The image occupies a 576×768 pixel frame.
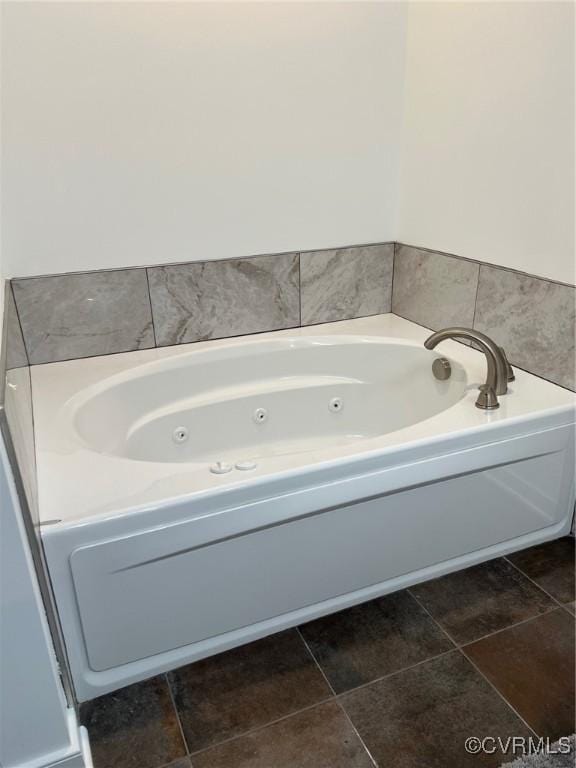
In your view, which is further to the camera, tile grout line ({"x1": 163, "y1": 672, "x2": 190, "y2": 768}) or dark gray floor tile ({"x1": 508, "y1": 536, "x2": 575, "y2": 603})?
dark gray floor tile ({"x1": 508, "y1": 536, "x2": 575, "y2": 603})

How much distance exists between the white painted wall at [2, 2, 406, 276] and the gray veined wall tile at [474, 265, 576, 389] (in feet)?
2.22

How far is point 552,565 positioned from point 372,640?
2.23 feet

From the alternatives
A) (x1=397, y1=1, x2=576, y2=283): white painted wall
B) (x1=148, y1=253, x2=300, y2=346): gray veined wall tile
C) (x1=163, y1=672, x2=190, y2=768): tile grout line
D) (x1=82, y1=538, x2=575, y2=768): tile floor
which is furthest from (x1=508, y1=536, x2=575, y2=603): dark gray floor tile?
(x1=148, y1=253, x2=300, y2=346): gray veined wall tile

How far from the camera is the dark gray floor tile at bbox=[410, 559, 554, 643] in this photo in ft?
5.60

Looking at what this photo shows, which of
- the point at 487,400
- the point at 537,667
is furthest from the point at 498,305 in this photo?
the point at 537,667

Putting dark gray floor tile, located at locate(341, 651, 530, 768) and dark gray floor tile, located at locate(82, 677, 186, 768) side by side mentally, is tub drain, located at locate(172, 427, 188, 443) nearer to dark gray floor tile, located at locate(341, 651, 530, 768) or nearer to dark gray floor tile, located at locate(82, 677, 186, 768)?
dark gray floor tile, located at locate(82, 677, 186, 768)

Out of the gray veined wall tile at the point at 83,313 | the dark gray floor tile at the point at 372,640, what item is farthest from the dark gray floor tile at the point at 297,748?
the gray veined wall tile at the point at 83,313

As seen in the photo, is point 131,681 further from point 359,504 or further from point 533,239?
point 533,239

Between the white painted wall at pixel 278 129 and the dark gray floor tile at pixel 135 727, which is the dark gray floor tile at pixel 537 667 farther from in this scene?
the white painted wall at pixel 278 129

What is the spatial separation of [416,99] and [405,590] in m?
1.77

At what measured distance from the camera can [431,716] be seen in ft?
4.76

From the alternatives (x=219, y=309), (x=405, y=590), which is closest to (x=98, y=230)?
(x=219, y=309)

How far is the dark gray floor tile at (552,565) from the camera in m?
→ 1.83

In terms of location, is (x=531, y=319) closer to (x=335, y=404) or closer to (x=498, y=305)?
(x=498, y=305)
